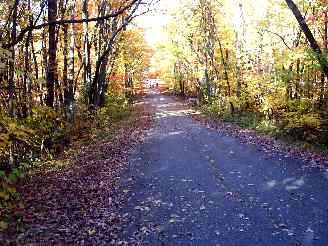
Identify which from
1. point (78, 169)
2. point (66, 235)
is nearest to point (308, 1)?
point (78, 169)

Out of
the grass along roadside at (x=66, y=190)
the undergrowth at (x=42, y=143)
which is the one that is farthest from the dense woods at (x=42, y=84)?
the grass along roadside at (x=66, y=190)

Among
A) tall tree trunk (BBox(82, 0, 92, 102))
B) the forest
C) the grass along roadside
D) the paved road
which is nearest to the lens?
the paved road

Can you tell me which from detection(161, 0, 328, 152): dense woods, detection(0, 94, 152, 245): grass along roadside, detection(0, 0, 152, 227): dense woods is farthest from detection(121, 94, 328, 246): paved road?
detection(161, 0, 328, 152): dense woods

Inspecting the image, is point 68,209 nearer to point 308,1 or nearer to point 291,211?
point 291,211

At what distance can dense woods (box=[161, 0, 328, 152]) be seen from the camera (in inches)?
634

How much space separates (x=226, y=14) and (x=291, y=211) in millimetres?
26301

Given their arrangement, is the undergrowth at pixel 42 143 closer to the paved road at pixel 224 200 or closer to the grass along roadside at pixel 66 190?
the grass along roadside at pixel 66 190

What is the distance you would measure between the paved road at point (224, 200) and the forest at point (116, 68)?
261 centimetres

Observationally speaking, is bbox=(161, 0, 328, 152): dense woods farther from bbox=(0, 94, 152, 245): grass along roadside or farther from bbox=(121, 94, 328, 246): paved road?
bbox=(0, 94, 152, 245): grass along roadside

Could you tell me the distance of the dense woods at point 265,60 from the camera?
16109mm

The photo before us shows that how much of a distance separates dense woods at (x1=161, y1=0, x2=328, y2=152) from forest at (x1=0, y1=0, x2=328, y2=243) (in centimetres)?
7

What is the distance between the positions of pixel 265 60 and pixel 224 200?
25105 millimetres

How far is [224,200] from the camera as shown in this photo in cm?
852

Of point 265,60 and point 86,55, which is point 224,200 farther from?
point 265,60
